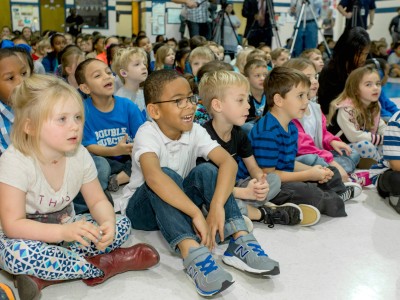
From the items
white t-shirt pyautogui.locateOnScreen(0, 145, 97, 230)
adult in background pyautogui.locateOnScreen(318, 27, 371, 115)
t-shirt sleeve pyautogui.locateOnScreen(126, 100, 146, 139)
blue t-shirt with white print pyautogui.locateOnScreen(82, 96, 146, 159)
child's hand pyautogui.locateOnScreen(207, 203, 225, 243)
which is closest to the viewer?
white t-shirt pyautogui.locateOnScreen(0, 145, 97, 230)

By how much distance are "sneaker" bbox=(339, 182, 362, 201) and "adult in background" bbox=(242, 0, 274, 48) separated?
148 inches

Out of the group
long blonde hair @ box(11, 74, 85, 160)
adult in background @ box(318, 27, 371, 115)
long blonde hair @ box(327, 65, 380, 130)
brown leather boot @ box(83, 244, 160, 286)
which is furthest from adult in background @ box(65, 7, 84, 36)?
brown leather boot @ box(83, 244, 160, 286)

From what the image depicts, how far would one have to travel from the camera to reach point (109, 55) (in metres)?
5.07

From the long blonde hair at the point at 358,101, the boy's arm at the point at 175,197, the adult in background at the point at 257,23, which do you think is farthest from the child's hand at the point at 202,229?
the adult in background at the point at 257,23

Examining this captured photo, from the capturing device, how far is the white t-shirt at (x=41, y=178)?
4.66 ft

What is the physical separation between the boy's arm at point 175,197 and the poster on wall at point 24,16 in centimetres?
1266

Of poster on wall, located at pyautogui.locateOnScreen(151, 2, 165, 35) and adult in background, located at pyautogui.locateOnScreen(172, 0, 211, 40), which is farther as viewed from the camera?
poster on wall, located at pyautogui.locateOnScreen(151, 2, 165, 35)

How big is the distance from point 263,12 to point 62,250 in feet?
16.0

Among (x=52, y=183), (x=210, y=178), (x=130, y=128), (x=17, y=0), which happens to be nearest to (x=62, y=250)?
(x=52, y=183)

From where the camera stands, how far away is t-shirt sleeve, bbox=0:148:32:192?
1.40m

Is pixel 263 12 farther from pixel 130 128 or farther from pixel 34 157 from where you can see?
pixel 34 157

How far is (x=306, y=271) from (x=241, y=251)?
0.25 meters

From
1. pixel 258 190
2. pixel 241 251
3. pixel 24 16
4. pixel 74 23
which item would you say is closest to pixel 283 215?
pixel 258 190

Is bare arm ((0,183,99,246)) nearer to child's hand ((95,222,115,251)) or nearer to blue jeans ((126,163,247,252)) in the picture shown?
child's hand ((95,222,115,251))
